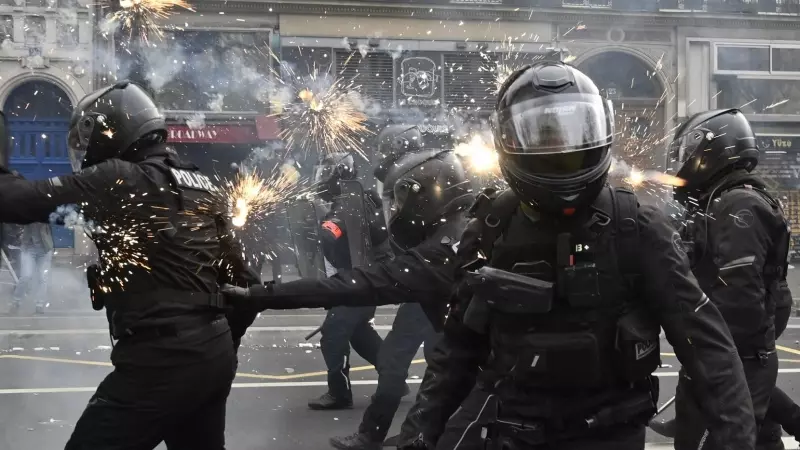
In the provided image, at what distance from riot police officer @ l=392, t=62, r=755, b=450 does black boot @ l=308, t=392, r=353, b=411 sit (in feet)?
12.4

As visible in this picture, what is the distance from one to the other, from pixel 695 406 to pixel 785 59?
15.7 metres

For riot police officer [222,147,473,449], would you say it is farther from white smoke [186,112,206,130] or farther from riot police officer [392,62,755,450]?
white smoke [186,112,206,130]

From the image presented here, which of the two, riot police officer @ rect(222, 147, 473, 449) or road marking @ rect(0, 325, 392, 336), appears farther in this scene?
road marking @ rect(0, 325, 392, 336)

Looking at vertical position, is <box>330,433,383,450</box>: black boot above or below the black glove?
below

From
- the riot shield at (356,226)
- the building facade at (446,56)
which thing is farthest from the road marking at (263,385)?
the building facade at (446,56)

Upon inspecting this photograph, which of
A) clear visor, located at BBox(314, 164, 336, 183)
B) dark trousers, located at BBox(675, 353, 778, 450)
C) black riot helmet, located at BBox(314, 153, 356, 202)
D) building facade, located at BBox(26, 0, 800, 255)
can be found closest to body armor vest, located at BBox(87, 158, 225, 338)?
dark trousers, located at BBox(675, 353, 778, 450)

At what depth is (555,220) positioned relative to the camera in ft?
8.31

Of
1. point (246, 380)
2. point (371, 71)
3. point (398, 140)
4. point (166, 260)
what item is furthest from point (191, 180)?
point (371, 71)

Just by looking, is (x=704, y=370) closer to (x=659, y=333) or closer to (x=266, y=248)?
(x=659, y=333)

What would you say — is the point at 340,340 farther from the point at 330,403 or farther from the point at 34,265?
the point at 34,265

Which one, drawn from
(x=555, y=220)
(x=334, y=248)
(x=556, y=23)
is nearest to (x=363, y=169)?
(x=334, y=248)

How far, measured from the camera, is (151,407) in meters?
3.03

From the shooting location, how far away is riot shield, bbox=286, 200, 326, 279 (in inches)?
303

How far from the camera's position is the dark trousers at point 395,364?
202 inches
